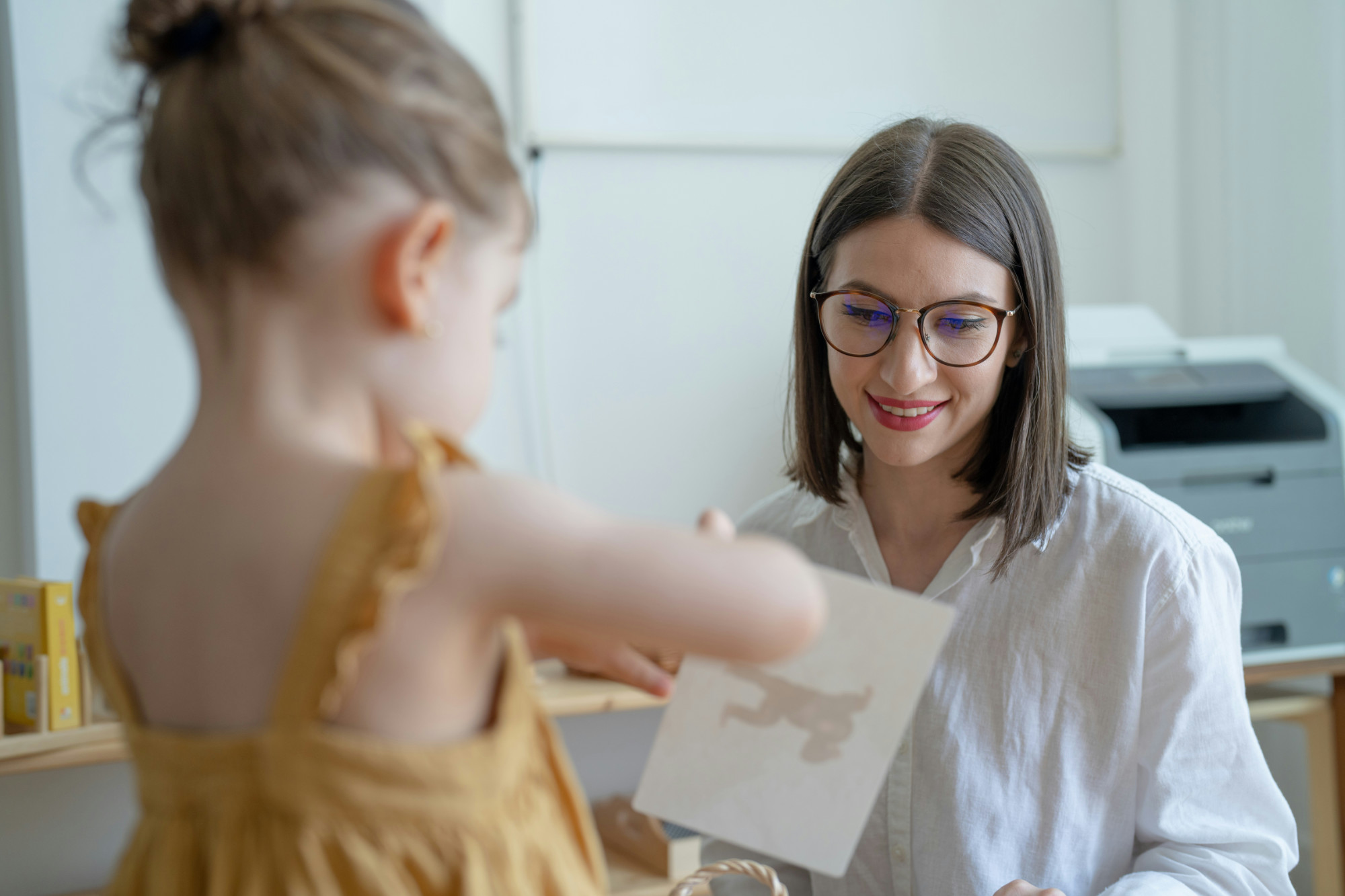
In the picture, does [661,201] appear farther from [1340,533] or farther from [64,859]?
[64,859]

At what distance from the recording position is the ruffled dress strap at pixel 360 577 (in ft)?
1.44

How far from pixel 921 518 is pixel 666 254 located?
114 centimetres

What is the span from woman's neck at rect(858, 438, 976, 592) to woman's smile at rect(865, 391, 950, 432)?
0.12 metres

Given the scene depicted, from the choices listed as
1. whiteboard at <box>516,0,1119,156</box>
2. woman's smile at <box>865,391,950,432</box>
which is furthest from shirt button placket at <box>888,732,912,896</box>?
whiteboard at <box>516,0,1119,156</box>

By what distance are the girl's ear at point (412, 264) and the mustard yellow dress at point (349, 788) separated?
59 mm

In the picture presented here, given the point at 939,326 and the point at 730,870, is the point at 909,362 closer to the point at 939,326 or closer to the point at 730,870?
the point at 939,326

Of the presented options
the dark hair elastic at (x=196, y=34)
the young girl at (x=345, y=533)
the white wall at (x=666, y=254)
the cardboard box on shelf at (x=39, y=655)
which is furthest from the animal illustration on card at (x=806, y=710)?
the white wall at (x=666, y=254)

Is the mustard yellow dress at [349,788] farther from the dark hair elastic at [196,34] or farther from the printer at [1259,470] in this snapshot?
the printer at [1259,470]

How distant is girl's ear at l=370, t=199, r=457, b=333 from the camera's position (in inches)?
18.5

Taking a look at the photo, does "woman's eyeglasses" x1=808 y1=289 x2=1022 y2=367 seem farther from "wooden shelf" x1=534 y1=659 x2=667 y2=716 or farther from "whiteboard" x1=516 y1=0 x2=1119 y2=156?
"whiteboard" x1=516 y1=0 x2=1119 y2=156

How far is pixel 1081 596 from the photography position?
1.06 m

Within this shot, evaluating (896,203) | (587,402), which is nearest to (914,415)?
(896,203)

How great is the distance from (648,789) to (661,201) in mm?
1553

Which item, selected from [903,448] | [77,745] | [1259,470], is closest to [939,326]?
[903,448]
